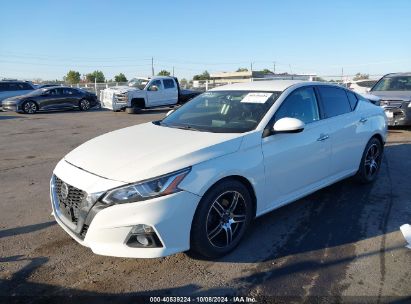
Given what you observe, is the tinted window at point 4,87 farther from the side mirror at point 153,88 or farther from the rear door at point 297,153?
the rear door at point 297,153

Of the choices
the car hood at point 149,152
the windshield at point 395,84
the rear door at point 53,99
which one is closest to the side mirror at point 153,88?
the rear door at point 53,99

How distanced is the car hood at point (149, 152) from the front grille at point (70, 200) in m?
0.22

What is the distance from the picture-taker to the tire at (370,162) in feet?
18.6

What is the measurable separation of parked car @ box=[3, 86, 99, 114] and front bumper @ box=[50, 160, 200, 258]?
60.3 ft

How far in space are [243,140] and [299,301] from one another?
152cm

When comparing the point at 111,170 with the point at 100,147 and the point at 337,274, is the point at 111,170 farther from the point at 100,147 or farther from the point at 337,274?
the point at 337,274

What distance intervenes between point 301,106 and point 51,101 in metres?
18.3

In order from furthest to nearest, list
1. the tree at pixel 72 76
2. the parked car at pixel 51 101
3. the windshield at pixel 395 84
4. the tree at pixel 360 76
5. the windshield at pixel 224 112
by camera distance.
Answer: the tree at pixel 72 76 → the tree at pixel 360 76 → the parked car at pixel 51 101 → the windshield at pixel 395 84 → the windshield at pixel 224 112

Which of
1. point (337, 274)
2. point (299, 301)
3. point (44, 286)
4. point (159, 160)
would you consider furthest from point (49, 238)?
point (337, 274)

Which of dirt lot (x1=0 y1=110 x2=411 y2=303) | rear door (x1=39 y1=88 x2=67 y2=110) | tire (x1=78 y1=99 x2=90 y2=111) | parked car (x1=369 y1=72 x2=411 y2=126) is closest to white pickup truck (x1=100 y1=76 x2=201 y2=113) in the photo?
tire (x1=78 y1=99 x2=90 y2=111)

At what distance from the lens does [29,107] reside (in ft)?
64.6

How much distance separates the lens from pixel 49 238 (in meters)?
4.12

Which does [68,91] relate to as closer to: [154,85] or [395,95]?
[154,85]

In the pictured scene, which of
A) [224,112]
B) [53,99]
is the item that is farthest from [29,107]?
[224,112]
